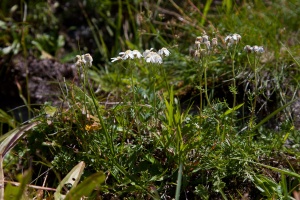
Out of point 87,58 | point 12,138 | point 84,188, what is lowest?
point 12,138

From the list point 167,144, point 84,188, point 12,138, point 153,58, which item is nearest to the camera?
point 84,188

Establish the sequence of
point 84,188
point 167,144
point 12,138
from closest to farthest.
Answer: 1. point 84,188
2. point 167,144
3. point 12,138

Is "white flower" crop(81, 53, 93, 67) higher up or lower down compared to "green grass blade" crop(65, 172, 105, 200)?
higher up

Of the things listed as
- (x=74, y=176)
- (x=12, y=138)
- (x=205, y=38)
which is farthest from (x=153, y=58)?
(x=12, y=138)

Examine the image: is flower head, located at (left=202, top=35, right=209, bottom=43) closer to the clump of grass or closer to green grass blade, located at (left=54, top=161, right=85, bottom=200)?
the clump of grass

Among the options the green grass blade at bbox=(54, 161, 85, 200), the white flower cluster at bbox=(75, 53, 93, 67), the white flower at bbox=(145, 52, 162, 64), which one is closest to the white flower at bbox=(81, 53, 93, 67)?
the white flower cluster at bbox=(75, 53, 93, 67)

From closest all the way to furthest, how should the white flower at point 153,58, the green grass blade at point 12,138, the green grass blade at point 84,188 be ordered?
the green grass blade at point 84,188 < the white flower at point 153,58 < the green grass blade at point 12,138

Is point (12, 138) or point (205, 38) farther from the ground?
point (205, 38)

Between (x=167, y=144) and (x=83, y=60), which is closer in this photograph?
(x=83, y=60)

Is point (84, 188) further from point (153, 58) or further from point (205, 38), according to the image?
point (205, 38)

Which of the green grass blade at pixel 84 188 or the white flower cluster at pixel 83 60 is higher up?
the white flower cluster at pixel 83 60

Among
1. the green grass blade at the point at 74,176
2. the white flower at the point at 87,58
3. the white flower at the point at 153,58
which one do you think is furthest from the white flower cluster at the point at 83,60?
the green grass blade at the point at 74,176

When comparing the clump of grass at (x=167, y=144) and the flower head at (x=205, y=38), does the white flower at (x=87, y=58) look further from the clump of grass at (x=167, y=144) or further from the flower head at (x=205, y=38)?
the flower head at (x=205, y=38)
